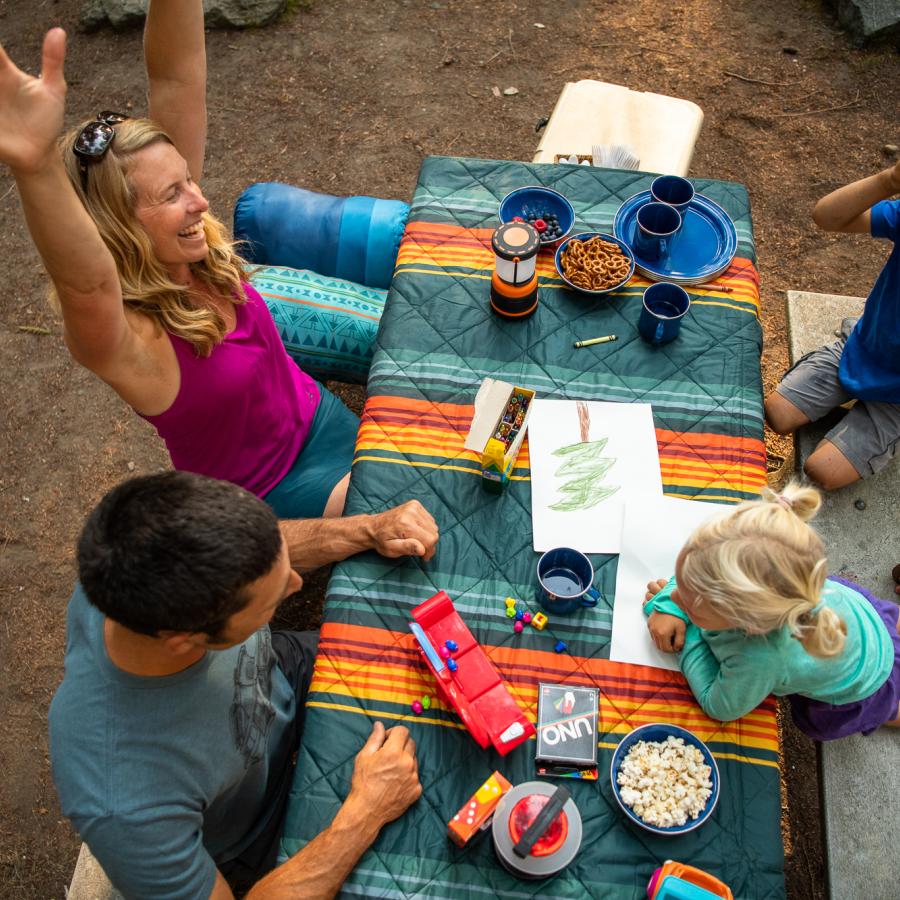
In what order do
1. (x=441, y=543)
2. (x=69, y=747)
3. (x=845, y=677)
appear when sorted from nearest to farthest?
(x=69, y=747) → (x=845, y=677) → (x=441, y=543)

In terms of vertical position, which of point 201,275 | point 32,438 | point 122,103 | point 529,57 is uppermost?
point 201,275

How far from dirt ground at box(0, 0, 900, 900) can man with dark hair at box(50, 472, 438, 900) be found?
1464 mm

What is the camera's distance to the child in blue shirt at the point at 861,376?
2.79 m

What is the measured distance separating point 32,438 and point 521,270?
105 inches

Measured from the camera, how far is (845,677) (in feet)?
6.46

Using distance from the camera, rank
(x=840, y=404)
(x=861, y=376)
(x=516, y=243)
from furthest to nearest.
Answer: (x=840, y=404), (x=861, y=376), (x=516, y=243)

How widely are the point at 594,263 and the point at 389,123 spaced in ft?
9.28

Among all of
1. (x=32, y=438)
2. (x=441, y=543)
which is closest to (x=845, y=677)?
(x=441, y=543)

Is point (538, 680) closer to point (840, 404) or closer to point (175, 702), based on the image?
point (175, 702)

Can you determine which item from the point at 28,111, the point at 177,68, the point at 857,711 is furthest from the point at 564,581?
the point at 177,68

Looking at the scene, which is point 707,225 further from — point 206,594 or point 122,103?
point 122,103

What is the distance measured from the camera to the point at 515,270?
7.68 ft

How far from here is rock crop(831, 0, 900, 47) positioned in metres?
4.77

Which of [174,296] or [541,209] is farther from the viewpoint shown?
[541,209]
